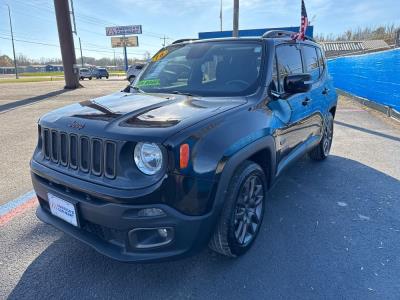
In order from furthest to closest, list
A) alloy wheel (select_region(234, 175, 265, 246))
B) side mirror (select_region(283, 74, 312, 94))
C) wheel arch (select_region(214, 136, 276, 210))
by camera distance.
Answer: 1. side mirror (select_region(283, 74, 312, 94))
2. alloy wheel (select_region(234, 175, 265, 246))
3. wheel arch (select_region(214, 136, 276, 210))

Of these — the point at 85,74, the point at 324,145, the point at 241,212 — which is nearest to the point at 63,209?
the point at 241,212

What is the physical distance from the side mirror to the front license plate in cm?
223

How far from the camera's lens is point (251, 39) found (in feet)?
11.1

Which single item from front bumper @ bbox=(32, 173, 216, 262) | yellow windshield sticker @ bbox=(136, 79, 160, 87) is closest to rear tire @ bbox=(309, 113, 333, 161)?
yellow windshield sticker @ bbox=(136, 79, 160, 87)

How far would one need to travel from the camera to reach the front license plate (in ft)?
7.38

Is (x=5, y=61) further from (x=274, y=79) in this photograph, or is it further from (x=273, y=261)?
(x=273, y=261)

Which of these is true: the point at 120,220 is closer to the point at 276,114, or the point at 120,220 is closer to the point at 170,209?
the point at 170,209

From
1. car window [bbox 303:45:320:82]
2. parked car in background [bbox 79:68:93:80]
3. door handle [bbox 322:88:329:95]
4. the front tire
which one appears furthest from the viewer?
parked car in background [bbox 79:68:93:80]

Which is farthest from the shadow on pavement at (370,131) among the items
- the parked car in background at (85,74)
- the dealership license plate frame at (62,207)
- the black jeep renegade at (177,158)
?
the parked car in background at (85,74)

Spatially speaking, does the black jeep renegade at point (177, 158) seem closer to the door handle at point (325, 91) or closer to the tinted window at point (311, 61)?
the tinted window at point (311, 61)

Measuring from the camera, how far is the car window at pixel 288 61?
3.32 meters

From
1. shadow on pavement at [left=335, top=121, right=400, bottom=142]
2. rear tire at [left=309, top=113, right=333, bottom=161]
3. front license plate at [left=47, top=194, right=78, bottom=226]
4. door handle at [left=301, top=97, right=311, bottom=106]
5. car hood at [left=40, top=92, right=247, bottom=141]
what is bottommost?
shadow on pavement at [left=335, top=121, right=400, bottom=142]

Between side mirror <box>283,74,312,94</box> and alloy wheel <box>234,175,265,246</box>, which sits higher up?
side mirror <box>283,74,312,94</box>

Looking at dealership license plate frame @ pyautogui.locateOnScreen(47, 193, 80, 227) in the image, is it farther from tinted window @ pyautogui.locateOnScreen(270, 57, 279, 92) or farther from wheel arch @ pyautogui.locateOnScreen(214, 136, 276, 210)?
tinted window @ pyautogui.locateOnScreen(270, 57, 279, 92)
